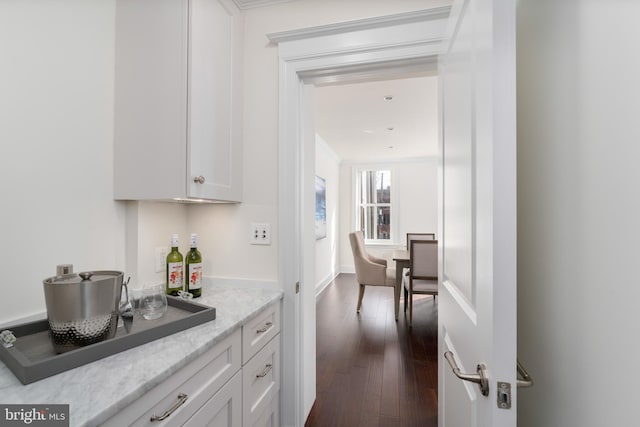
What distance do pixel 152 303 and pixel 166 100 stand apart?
0.81 meters

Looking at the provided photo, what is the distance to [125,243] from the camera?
1339 mm

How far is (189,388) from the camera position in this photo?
85 cm

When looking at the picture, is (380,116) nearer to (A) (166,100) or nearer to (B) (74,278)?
(A) (166,100)

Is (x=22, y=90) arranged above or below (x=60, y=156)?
above

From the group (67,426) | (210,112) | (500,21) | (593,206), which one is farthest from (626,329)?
(210,112)

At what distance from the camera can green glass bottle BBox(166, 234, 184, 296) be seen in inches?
53.6

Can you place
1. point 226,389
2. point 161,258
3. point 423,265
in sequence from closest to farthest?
point 226,389 → point 161,258 → point 423,265

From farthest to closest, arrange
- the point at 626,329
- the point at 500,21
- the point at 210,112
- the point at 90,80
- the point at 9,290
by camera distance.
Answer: the point at 210,112 < the point at 90,80 < the point at 9,290 < the point at 500,21 < the point at 626,329

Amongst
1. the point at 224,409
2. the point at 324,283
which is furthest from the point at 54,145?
the point at 324,283

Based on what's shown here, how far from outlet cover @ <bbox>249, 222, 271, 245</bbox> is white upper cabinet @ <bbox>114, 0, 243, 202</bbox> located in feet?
1.01

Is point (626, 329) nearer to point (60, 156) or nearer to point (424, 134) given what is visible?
point (60, 156)

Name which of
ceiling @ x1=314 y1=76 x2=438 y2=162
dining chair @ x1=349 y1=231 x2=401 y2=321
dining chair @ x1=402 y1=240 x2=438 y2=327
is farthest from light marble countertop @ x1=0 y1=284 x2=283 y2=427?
dining chair @ x1=349 y1=231 x2=401 y2=321

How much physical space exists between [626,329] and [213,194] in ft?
4.43

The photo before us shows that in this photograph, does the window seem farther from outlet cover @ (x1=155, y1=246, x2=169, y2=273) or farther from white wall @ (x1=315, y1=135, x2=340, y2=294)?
outlet cover @ (x1=155, y1=246, x2=169, y2=273)
